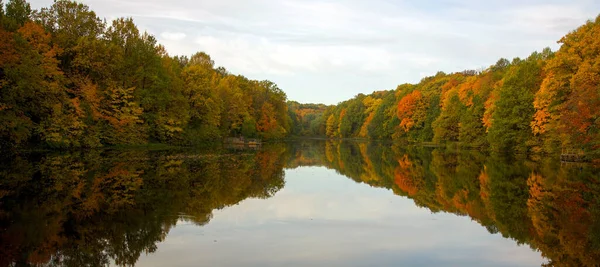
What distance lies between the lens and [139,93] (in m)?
→ 46.0

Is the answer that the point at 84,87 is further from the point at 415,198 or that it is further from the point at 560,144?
the point at 560,144

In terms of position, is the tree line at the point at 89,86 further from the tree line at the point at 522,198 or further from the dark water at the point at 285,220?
the tree line at the point at 522,198

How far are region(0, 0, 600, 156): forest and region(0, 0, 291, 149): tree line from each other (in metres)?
0.09

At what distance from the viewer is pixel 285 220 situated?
13102 mm

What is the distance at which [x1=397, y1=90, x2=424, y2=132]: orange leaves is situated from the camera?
8812cm

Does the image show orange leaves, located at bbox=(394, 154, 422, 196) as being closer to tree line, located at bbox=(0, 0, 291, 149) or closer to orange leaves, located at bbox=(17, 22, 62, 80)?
tree line, located at bbox=(0, 0, 291, 149)

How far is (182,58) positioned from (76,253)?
68.0 metres

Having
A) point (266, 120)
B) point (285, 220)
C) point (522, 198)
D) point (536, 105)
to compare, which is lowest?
point (285, 220)

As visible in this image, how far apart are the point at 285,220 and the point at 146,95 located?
37354 mm

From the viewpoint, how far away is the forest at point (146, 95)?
102 feet

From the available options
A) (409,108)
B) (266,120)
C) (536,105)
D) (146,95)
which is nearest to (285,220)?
(536,105)

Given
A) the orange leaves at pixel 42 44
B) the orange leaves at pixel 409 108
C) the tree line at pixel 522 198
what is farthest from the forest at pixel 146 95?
the orange leaves at pixel 409 108

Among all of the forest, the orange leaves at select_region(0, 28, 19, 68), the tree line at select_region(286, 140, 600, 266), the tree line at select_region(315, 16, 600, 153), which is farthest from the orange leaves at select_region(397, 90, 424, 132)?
the orange leaves at select_region(0, 28, 19, 68)

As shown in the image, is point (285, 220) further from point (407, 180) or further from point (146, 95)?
point (146, 95)
